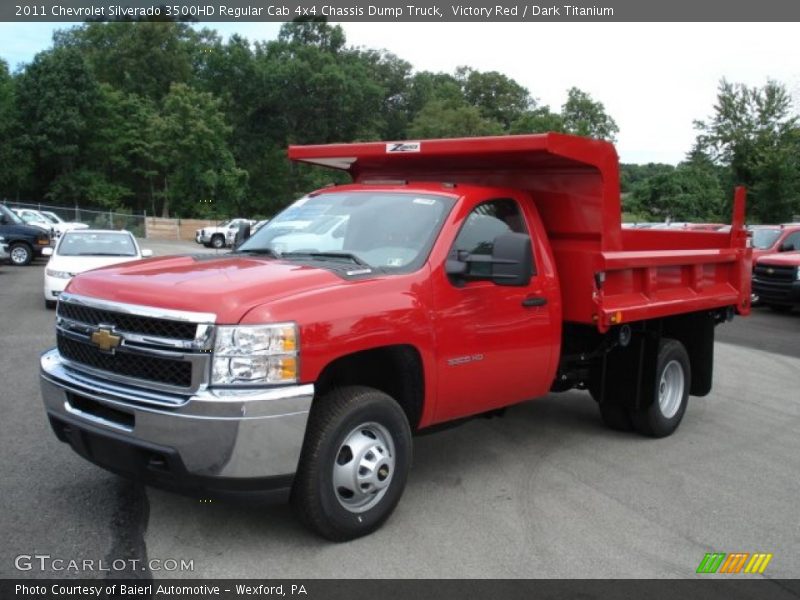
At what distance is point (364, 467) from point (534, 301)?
6.16 feet

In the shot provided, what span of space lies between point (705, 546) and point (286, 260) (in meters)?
3.06

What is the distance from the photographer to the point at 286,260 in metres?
5.05

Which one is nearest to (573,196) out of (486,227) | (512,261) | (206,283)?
(486,227)

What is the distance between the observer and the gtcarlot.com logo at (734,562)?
14.4 feet

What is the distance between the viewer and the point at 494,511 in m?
5.07

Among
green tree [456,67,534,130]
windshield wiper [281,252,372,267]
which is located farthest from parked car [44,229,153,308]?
green tree [456,67,534,130]

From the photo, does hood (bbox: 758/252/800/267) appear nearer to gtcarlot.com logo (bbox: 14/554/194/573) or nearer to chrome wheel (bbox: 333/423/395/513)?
chrome wheel (bbox: 333/423/395/513)

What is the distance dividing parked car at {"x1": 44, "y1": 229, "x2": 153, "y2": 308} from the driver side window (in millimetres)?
9747

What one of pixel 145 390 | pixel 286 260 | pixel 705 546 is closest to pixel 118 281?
pixel 145 390

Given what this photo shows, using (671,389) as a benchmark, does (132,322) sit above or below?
above

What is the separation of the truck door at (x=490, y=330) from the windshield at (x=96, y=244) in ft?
36.3

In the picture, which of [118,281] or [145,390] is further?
[118,281]

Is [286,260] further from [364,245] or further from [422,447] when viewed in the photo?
[422,447]

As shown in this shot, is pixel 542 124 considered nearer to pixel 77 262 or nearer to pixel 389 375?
pixel 77 262
